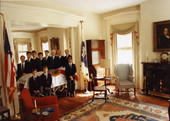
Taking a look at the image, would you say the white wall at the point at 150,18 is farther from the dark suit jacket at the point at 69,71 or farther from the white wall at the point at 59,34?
the white wall at the point at 59,34

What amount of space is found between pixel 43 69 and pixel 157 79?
146 inches

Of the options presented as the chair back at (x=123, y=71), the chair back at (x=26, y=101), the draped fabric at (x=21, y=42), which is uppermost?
the draped fabric at (x=21, y=42)

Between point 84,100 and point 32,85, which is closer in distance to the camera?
point 32,85

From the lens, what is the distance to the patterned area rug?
324 cm

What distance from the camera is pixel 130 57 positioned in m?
5.75

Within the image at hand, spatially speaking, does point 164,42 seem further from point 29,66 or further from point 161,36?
point 29,66

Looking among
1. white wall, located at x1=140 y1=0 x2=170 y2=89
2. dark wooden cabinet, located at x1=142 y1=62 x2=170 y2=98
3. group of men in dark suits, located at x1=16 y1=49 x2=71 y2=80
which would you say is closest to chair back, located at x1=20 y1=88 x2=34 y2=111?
group of men in dark suits, located at x1=16 y1=49 x2=71 y2=80

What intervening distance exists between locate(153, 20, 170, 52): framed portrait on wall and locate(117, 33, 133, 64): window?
3.79 ft

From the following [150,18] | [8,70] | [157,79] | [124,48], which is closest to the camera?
[8,70]

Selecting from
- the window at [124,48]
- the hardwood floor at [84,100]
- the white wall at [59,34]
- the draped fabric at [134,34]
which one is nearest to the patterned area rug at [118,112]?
the hardwood floor at [84,100]

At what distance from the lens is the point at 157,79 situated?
4.59 meters

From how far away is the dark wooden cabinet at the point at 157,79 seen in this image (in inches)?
172

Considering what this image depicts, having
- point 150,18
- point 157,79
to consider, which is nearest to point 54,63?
point 157,79

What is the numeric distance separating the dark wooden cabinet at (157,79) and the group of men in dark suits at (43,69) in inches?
98.8
